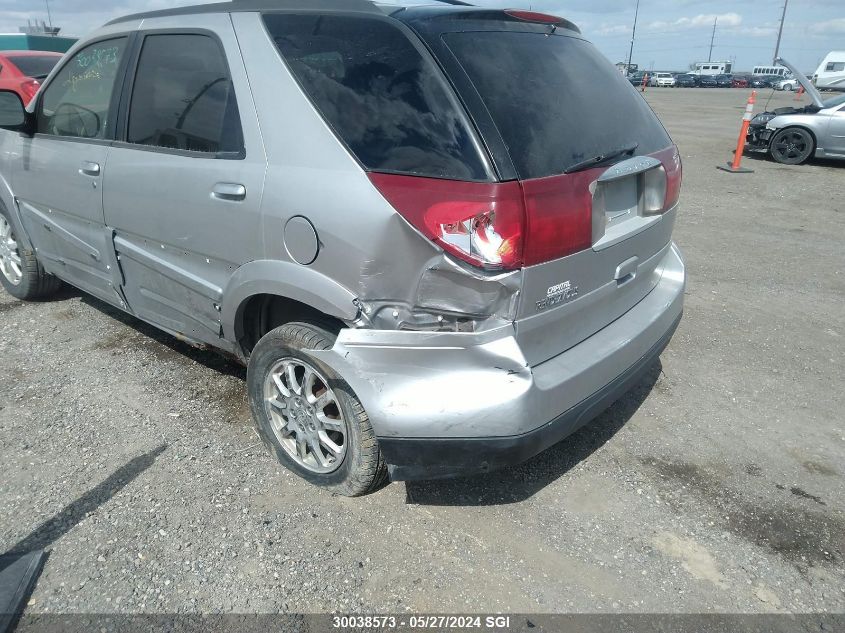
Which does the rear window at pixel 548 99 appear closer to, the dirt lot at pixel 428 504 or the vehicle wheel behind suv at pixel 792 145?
the dirt lot at pixel 428 504

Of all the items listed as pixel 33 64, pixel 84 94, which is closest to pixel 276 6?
pixel 84 94

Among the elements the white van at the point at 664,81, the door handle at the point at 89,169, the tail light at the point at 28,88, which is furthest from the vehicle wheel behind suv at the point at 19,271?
the white van at the point at 664,81

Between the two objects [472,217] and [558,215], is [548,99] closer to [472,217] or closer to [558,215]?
[558,215]

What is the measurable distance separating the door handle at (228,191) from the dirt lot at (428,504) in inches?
47.8

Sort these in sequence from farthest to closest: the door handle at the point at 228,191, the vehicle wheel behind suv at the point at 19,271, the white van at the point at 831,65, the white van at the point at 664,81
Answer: the white van at the point at 664,81 < the white van at the point at 831,65 < the vehicle wheel behind suv at the point at 19,271 < the door handle at the point at 228,191

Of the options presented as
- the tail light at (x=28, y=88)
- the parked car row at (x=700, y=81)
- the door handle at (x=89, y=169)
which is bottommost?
the parked car row at (x=700, y=81)

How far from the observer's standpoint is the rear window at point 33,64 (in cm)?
960

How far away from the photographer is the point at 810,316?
15.9 feet

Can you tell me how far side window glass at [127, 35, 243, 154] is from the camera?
2717 mm

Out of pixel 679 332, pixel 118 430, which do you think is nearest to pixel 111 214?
pixel 118 430

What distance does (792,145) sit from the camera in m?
12.0

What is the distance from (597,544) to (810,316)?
3350 mm

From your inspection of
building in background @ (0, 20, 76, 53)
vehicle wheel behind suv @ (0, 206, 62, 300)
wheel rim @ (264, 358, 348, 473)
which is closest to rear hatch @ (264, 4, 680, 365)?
wheel rim @ (264, 358, 348, 473)

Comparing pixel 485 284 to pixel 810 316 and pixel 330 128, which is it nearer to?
pixel 330 128
